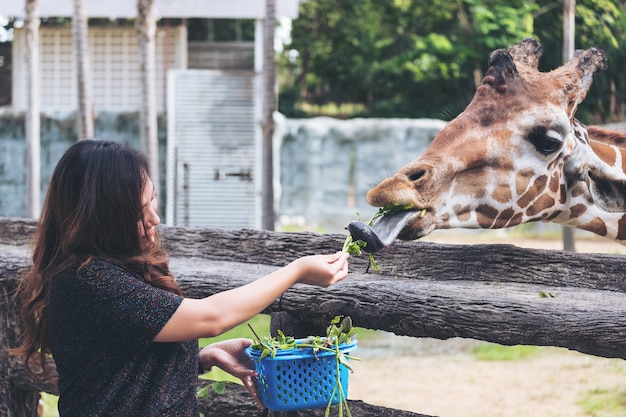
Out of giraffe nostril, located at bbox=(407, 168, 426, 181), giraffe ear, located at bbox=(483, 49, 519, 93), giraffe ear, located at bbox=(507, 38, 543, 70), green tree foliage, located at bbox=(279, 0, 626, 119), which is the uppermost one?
green tree foliage, located at bbox=(279, 0, 626, 119)

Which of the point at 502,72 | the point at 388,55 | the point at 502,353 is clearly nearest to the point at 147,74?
the point at 502,353

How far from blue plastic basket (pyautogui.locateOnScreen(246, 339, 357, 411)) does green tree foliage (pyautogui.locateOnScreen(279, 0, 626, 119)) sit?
46.2ft

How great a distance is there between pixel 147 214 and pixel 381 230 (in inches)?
31.6

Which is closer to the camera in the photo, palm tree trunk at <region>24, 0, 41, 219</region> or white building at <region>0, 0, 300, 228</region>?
palm tree trunk at <region>24, 0, 41, 219</region>

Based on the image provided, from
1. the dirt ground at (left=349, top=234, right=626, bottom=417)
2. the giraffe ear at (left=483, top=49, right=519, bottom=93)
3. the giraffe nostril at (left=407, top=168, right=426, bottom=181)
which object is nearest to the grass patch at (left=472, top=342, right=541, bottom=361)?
the dirt ground at (left=349, top=234, right=626, bottom=417)

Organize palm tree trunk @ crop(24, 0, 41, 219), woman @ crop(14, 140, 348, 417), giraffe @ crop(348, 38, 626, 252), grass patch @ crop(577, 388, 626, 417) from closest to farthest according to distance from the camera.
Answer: woman @ crop(14, 140, 348, 417), giraffe @ crop(348, 38, 626, 252), grass patch @ crop(577, 388, 626, 417), palm tree trunk @ crop(24, 0, 41, 219)

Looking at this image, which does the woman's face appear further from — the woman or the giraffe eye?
the giraffe eye

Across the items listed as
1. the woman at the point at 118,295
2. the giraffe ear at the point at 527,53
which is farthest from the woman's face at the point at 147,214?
the giraffe ear at the point at 527,53

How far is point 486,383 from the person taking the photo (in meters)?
7.58

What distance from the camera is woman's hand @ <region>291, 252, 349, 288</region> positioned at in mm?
2449

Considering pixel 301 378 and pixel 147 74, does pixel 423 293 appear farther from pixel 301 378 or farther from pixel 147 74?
pixel 147 74

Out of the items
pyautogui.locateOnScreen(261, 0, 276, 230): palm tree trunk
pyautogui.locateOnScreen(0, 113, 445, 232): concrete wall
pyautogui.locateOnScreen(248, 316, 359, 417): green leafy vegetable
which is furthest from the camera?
pyautogui.locateOnScreen(0, 113, 445, 232): concrete wall

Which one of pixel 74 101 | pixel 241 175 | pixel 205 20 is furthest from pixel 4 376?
pixel 205 20

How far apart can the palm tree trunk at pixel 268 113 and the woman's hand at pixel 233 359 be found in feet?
25.4
